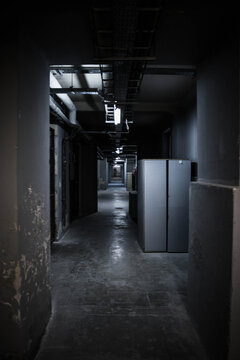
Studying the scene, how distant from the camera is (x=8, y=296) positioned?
1.68 meters

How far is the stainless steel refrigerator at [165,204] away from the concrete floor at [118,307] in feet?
0.94

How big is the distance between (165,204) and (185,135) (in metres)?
1.58

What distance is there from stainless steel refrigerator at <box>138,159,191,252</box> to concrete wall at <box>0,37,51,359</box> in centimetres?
265

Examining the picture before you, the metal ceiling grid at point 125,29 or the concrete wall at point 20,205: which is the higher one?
the metal ceiling grid at point 125,29

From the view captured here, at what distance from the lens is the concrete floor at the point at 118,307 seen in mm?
1940

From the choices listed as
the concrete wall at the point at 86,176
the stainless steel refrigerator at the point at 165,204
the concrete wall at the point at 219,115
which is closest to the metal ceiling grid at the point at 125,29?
the concrete wall at the point at 219,115

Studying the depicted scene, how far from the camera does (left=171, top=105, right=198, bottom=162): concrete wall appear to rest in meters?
4.31

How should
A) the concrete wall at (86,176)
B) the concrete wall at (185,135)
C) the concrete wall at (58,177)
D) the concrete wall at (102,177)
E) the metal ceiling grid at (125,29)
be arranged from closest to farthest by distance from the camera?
the metal ceiling grid at (125,29)
the concrete wall at (185,135)
the concrete wall at (58,177)
the concrete wall at (86,176)
the concrete wall at (102,177)

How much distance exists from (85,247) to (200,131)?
341cm

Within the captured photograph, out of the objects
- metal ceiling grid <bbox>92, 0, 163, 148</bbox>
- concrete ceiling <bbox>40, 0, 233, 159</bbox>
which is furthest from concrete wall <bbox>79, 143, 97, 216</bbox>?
metal ceiling grid <bbox>92, 0, 163, 148</bbox>

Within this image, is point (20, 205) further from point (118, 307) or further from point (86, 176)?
point (86, 176)

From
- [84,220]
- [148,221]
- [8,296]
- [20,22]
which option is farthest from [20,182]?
[84,220]

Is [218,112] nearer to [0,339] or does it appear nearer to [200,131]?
[200,131]

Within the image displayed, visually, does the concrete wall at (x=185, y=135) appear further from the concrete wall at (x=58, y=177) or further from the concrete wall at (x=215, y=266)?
the concrete wall at (x=58, y=177)
